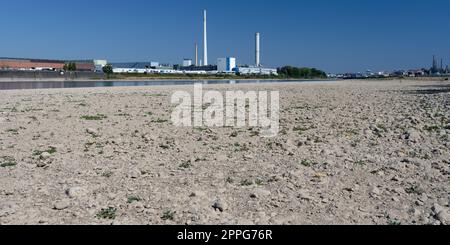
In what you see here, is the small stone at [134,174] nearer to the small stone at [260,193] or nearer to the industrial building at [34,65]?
the small stone at [260,193]

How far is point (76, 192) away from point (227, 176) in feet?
8.43

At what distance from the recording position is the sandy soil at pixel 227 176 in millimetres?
5484

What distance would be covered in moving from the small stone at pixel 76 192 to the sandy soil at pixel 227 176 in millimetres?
27

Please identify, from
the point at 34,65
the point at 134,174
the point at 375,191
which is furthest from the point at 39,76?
the point at 375,191

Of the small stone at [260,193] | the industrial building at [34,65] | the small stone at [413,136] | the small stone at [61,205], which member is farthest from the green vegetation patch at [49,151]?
the industrial building at [34,65]

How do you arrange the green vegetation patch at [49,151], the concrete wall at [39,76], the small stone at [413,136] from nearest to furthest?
the green vegetation patch at [49,151] < the small stone at [413,136] < the concrete wall at [39,76]

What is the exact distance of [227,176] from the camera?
7.36 m

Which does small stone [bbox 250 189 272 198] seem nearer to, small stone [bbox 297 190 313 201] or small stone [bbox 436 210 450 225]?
small stone [bbox 297 190 313 201]

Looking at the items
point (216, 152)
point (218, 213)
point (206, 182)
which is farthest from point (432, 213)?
point (216, 152)

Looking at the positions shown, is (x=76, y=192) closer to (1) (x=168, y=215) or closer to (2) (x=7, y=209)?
(2) (x=7, y=209)

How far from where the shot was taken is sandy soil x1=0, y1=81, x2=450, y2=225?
18.0 feet

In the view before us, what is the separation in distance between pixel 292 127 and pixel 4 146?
8.33 m
